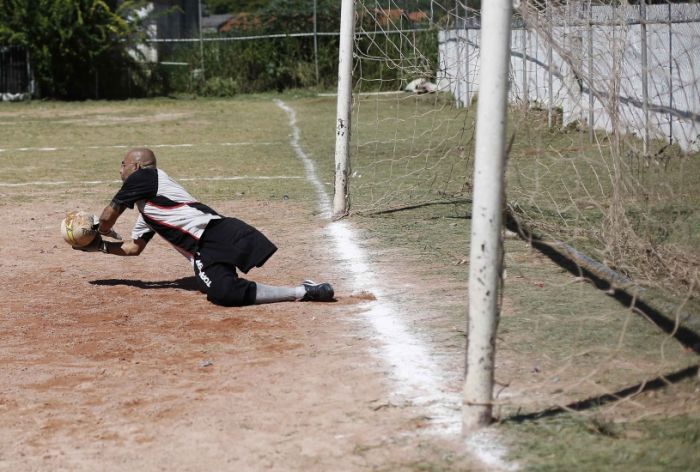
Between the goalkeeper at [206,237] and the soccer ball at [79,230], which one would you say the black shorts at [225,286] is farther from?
the soccer ball at [79,230]

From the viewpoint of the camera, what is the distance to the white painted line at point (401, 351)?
208 inches

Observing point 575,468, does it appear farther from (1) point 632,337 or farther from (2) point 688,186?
(2) point 688,186

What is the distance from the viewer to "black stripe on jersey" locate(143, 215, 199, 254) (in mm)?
7910

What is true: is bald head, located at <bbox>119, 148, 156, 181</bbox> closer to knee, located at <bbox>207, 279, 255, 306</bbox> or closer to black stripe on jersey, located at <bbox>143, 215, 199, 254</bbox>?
black stripe on jersey, located at <bbox>143, 215, 199, 254</bbox>

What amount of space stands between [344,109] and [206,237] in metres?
3.63

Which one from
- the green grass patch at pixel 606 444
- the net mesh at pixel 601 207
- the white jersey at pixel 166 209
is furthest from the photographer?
the white jersey at pixel 166 209

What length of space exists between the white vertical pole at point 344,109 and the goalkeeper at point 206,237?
3.27 meters

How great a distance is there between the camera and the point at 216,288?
25.1ft

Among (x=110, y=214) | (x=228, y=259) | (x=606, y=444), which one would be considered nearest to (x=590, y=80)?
(x=228, y=259)

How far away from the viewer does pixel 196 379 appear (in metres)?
5.95

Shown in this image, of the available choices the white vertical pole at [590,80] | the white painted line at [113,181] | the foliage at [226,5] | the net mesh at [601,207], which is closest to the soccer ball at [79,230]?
the net mesh at [601,207]

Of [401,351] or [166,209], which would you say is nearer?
[401,351]

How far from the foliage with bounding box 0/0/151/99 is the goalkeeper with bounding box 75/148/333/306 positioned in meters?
28.6

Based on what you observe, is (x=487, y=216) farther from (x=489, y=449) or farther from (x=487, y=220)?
(x=489, y=449)
